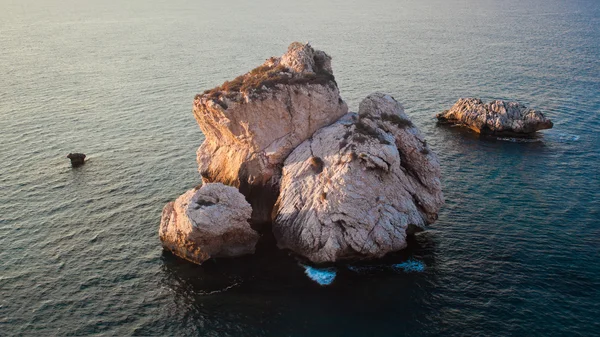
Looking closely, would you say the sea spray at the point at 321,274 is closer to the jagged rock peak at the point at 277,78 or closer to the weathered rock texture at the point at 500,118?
the jagged rock peak at the point at 277,78

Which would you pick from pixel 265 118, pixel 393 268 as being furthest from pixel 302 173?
pixel 393 268

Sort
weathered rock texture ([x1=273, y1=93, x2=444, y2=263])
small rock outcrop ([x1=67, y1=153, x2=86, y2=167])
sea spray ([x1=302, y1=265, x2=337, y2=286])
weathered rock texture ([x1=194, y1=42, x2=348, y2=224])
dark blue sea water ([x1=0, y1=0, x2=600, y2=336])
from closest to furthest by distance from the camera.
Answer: dark blue sea water ([x1=0, y1=0, x2=600, y2=336]) < sea spray ([x1=302, y1=265, x2=337, y2=286]) < weathered rock texture ([x1=273, y1=93, x2=444, y2=263]) < weathered rock texture ([x1=194, y1=42, x2=348, y2=224]) < small rock outcrop ([x1=67, y1=153, x2=86, y2=167])

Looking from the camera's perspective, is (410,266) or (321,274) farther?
(410,266)

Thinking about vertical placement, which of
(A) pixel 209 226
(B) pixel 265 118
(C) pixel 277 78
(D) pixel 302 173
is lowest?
(A) pixel 209 226

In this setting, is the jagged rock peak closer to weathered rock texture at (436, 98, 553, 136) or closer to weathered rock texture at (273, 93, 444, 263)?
weathered rock texture at (273, 93, 444, 263)

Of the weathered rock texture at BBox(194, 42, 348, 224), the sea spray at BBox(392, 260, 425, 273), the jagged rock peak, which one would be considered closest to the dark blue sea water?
the sea spray at BBox(392, 260, 425, 273)

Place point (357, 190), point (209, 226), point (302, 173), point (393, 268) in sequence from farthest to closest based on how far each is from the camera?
point (302, 173), point (357, 190), point (209, 226), point (393, 268)

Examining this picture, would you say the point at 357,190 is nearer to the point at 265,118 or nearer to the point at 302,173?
the point at 302,173
